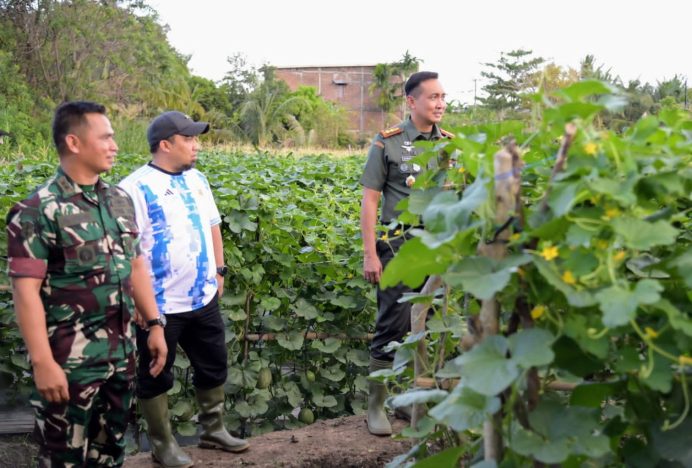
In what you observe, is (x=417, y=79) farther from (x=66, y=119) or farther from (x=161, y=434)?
(x=161, y=434)

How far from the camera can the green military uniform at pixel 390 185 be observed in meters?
4.44

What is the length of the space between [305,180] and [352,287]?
3.76m

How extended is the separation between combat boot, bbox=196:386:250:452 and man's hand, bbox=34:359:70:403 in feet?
4.56

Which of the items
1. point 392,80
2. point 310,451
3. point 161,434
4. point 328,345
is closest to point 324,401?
point 328,345

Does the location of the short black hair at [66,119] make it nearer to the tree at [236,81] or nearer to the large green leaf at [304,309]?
the large green leaf at [304,309]

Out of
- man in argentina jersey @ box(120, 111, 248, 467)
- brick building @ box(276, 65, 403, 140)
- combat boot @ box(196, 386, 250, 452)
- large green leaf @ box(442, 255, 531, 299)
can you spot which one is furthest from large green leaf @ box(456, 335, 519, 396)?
brick building @ box(276, 65, 403, 140)

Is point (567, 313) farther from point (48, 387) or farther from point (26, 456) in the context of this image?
point (26, 456)

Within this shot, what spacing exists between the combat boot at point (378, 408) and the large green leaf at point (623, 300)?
3231 mm

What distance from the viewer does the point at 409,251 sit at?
1724mm

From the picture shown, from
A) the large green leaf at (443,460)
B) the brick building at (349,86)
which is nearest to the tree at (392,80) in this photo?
the brick building at (349,86)

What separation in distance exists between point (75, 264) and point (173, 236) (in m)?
0.85

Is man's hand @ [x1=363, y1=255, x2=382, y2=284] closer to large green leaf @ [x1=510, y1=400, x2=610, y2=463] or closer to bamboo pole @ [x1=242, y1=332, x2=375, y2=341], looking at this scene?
bamboo pole @ [x1=242, y1=332, x2=375, y2=341]

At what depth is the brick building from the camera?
202 ft

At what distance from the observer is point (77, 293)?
3086mm
